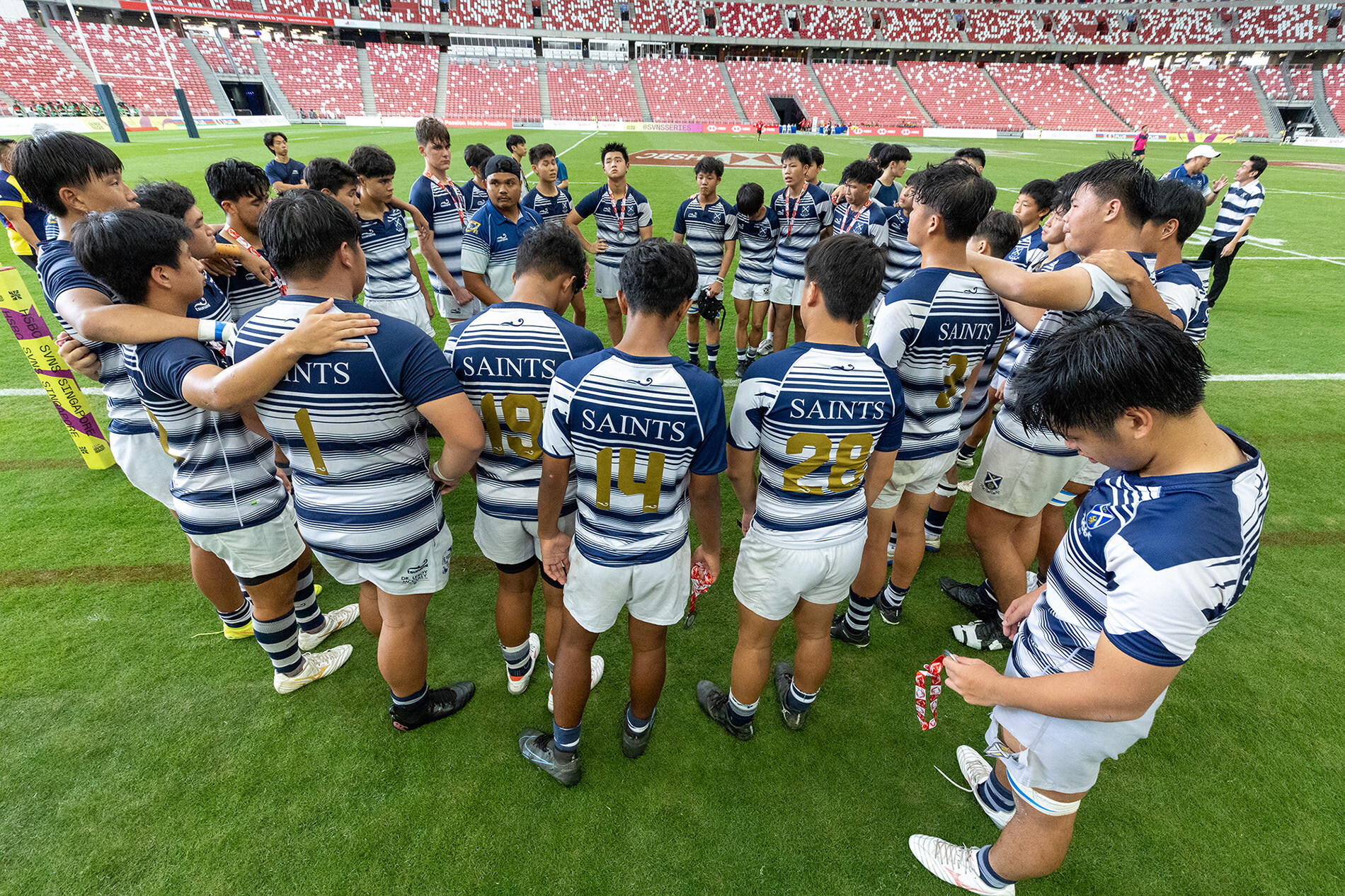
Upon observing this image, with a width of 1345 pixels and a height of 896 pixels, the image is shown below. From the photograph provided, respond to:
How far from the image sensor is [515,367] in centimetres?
229

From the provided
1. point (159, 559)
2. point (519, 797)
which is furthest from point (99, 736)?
point (519, 797)

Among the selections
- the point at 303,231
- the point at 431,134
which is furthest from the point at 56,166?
the point at 431,134

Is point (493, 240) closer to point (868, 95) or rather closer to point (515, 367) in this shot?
point (515, 367)

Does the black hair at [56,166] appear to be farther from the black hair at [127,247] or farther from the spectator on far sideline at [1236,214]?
the spectator on far sideline at [1236,214]

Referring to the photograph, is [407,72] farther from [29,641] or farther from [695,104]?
[29,641]

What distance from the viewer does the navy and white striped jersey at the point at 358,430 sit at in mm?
1903

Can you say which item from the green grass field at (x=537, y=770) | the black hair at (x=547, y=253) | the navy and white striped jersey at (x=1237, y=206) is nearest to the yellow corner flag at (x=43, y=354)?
the green grass field at (x=537, y=770)

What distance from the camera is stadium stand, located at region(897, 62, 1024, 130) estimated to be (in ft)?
137

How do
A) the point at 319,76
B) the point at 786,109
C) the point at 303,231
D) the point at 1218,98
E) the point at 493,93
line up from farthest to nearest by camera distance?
the point at 786,109, the point at 1218,98, the point at 493,93, the point at 319,76, the point at 303,231

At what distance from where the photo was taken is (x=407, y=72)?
4228 centimetres

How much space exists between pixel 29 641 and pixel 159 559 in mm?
711

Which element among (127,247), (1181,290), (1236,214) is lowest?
(1236,214)

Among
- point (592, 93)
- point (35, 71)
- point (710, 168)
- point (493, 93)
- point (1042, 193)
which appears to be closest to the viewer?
point (1042, 193)

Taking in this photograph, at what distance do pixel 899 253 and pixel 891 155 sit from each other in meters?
1.51
